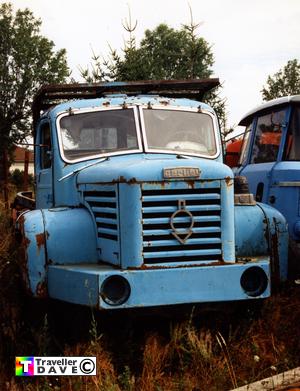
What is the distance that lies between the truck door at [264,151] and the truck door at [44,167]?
9.03ft

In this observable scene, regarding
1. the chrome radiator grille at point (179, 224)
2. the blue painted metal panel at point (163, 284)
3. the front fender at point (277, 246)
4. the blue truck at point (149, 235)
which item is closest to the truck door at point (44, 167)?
the blue truck at point (149, 235)

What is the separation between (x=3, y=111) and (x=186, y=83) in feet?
103

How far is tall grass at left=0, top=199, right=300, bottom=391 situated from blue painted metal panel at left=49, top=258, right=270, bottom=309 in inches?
10.7

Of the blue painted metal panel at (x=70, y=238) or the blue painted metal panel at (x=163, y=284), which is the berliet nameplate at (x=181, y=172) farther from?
the blue painted metal panel at (x=70, y=238)

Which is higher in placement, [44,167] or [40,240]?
[44,167]

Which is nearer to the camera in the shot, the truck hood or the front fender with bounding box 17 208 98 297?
the truck hood

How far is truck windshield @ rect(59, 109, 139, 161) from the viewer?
20.6 feet

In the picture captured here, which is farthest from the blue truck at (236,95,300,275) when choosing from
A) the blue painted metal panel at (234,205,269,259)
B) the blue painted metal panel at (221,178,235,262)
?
the blue painted metal panel at (221,178,235,262)

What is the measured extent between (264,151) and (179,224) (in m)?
3.73

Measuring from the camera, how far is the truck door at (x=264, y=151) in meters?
7.87

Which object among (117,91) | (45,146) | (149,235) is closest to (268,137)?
(117,91)

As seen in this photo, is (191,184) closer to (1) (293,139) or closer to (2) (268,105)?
(1) (293,139)

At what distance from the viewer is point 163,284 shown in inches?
192

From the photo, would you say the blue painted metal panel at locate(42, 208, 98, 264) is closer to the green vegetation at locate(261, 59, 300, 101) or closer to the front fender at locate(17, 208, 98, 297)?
the front fender at locate(17, 208, 98, 297)
